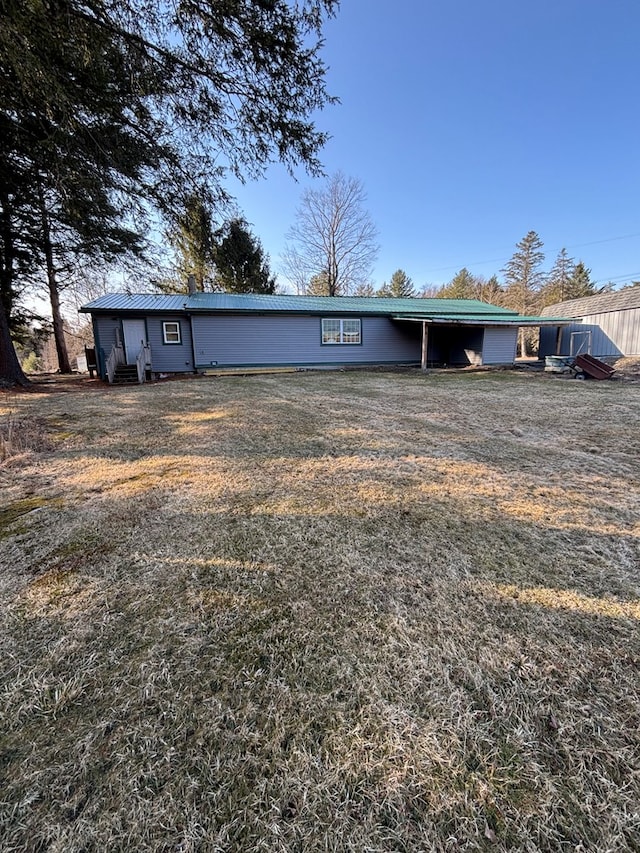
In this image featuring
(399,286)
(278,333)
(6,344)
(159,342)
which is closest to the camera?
(6,344)

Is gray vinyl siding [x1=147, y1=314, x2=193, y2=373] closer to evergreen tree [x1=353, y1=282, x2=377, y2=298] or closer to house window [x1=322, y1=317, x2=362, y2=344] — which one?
house window [x1=322, y1=317, x2=362, y2=344]

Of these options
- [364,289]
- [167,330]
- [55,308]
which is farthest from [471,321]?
[364,289]

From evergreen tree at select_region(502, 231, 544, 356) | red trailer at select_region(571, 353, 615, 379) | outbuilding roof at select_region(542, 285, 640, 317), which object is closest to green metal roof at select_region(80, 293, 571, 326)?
red trailer at select_region(571, 353, 615, 379)

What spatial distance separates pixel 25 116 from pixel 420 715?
27.2ft

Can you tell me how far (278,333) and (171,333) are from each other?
13.7 feet

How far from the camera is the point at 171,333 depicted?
13.8 m

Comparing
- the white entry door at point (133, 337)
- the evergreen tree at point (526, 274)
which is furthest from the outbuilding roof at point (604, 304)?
the white entry door at point (133, 337)

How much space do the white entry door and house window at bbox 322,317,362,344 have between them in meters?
7.22

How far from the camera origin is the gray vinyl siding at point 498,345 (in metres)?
15.8

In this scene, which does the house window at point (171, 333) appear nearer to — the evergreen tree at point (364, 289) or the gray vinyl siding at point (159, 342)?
the gray vinyl siding at point (159, 342)

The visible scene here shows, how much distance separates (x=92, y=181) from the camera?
4902 mm

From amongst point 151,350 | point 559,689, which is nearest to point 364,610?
point 559,689

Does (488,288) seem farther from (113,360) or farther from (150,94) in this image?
(150,94)

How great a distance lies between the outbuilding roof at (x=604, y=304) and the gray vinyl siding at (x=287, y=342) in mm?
10336
